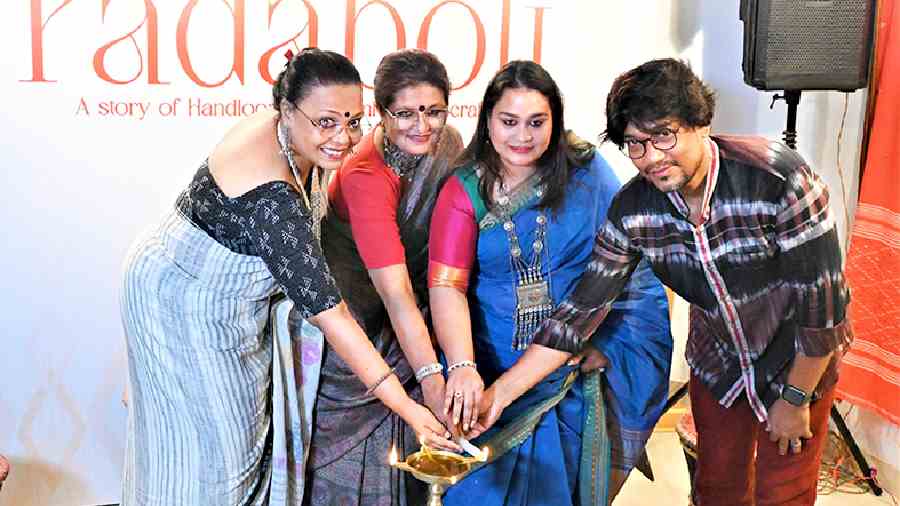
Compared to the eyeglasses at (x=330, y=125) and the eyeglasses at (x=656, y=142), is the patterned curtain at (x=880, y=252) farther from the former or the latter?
the eyeglasses at (x=330, y=125)

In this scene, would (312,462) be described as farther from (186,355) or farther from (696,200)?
(696,200)

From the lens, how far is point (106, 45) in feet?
9.51

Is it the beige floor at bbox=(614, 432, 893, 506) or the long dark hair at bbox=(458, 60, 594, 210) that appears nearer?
the long dark hair at bbox=(458, 60, 594, 210)

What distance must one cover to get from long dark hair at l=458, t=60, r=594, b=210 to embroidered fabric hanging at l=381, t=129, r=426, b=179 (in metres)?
0.10

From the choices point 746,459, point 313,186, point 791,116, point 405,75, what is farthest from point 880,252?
point 313,186

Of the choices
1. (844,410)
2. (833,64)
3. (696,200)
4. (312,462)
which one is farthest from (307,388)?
(844,410)

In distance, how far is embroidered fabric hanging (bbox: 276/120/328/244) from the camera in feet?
7.02

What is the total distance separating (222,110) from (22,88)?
470 millimetres

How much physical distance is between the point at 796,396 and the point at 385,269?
0.82 meters

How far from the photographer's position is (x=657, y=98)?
204 centimetres

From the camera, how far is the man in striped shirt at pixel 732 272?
2.07 meters

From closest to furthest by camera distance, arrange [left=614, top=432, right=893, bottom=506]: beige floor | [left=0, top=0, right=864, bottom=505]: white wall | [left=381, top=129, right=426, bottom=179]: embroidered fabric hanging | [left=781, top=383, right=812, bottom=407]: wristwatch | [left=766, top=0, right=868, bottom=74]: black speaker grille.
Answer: [left=781, top=383, right=812, bottom=407]: wristwatch < [left=381, top=129, right=426, bottom=179]: embroidered fabric hanging < [left=0, top=0, right=864, bottom=505]: white wall < [left=766, top=0, right=868, bottom=74]: black speaker grille < [left=614, top=432, right=893, bottom=506]: beige floor

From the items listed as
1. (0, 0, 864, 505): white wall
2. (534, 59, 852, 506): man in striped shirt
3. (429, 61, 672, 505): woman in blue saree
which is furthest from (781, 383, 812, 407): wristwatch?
(0, 0, 864, 505): white wall

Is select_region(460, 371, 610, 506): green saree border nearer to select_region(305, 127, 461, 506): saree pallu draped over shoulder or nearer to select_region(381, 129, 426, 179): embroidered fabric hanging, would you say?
select_region(305, 127, 461, 506): saree pallu draped over shoulder
